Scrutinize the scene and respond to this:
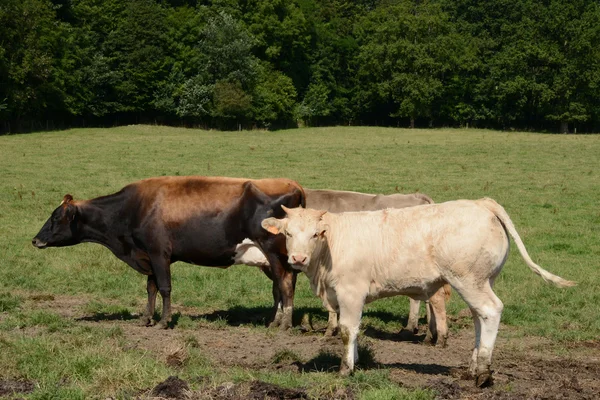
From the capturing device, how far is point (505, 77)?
7731 centimetres

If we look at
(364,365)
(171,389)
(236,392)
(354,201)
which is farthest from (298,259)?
(354,201)

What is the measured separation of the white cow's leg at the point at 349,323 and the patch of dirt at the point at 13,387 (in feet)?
10.9

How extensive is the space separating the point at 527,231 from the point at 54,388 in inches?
605

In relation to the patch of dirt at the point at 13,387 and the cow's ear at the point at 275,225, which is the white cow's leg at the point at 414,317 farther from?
the patch of dirt at the point at 13,387

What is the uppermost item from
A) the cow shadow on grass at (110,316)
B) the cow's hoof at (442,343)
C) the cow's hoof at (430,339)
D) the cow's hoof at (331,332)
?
the cow's hoof at (442,343)

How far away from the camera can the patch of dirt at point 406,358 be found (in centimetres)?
818

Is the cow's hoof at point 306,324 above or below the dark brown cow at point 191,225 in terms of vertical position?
below

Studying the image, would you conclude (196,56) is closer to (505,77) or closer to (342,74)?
(342,74)

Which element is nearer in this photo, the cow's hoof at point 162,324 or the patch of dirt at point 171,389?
the patch of dirt at point 171,389

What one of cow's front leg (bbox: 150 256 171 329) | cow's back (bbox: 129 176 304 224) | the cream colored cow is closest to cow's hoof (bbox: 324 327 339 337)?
the cream colored cow

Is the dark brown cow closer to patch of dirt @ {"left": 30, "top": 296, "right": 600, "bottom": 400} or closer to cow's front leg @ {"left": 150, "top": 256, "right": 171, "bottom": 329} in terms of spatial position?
cow's front leg @ {"left": 150, "top": 256, "right": 171, "bottom": 329}

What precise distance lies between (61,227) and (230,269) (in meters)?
4.52

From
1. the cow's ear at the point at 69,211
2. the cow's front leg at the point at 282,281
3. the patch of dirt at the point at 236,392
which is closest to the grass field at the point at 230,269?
the patch of dirt at the point at 236,392

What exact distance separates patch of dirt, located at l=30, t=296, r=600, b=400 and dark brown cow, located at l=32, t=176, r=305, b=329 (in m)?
1.00
